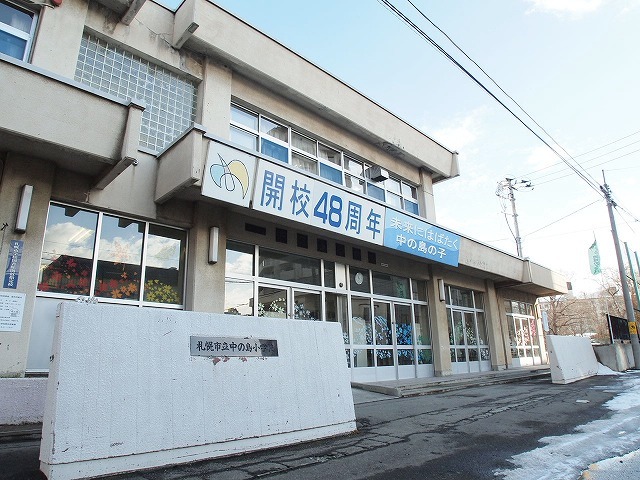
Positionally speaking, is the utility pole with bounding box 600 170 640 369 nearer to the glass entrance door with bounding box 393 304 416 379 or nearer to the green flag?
the green flag

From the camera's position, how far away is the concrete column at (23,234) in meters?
6.31

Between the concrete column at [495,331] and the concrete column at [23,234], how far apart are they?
16332 mm

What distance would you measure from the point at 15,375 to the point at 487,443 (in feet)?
22.0

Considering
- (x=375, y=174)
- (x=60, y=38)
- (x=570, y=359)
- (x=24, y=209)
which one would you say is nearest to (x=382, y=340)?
(x=375, y=174)

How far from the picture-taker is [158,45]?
30.4 ft

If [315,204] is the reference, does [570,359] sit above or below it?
below

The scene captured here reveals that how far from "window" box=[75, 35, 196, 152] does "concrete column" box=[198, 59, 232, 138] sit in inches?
13.9

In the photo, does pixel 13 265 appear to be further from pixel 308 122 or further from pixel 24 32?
pixel 308 122

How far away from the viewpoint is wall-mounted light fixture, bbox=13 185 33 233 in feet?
21.7

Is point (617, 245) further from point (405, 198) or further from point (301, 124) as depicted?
point (301, 124)

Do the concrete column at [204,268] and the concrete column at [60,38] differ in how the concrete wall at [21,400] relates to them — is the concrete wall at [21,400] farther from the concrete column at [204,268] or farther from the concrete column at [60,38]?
the concrete column at [60,38]

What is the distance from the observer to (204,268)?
8.73 metres

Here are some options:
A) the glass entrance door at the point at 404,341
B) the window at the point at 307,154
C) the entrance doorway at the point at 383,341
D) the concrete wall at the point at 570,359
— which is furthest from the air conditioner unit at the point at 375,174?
the concrete wall at the point at 570,359

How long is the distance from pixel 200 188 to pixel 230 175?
2.23ft
